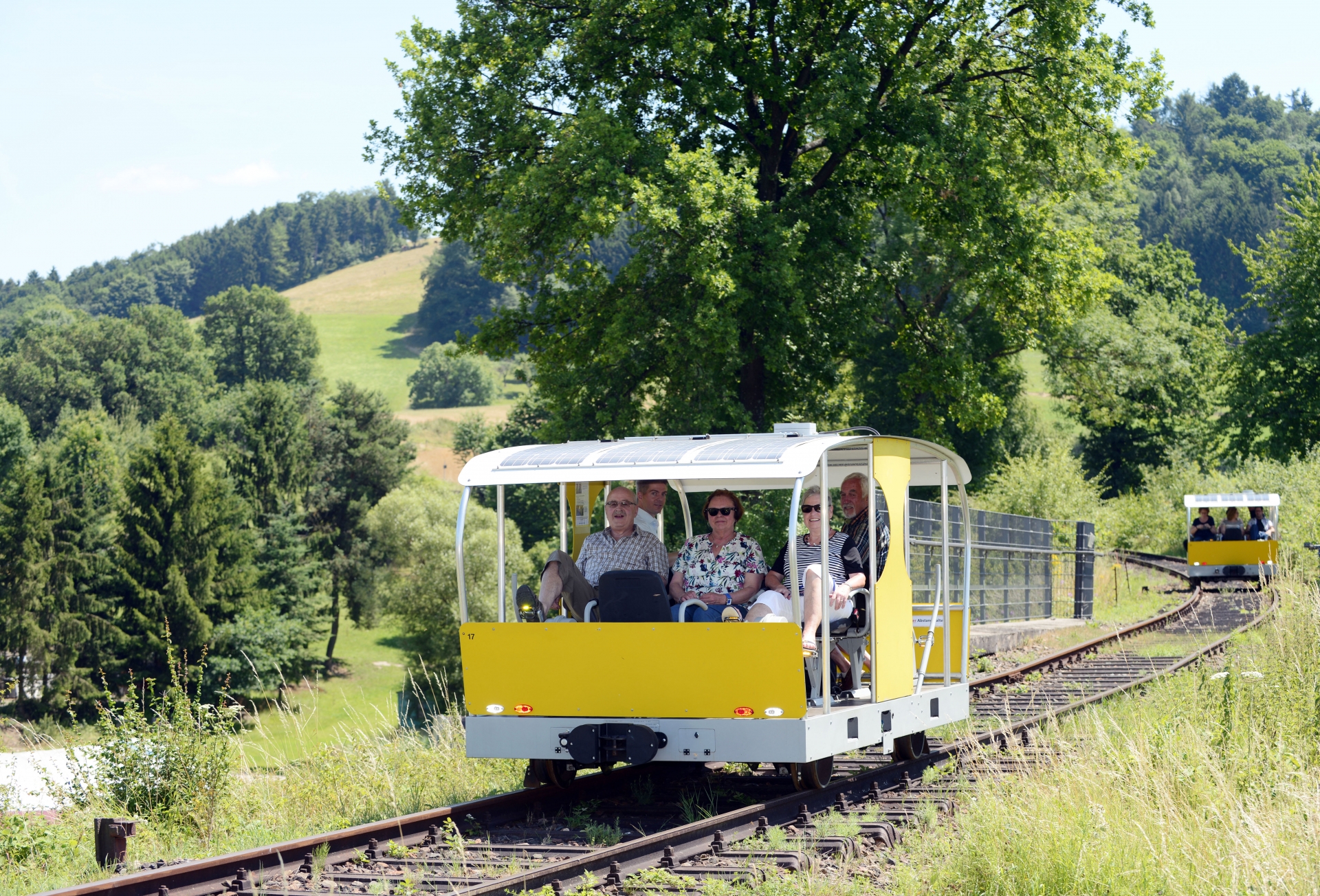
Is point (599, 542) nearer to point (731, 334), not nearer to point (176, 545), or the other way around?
point (731, 334)

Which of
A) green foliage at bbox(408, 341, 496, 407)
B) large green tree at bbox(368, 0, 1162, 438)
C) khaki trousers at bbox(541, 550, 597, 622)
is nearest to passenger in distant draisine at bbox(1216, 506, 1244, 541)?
large green tree at bbox(368, 0, 1162, 438)

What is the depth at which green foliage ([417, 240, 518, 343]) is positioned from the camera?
172m

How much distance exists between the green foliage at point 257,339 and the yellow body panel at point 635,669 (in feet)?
381

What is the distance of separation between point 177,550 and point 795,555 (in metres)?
58.2

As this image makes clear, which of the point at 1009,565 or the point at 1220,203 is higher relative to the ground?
the point at 1220,203

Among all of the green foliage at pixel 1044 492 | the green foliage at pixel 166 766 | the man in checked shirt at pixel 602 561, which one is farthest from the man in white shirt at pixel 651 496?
the green foliage at pixel 1044 492

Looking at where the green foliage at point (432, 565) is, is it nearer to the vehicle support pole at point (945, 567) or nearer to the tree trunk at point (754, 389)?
the tree trunk at point (754, 389)

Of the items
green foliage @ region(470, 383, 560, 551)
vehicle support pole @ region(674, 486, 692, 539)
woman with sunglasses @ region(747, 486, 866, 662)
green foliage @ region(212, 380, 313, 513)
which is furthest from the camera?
green foliage @ region(470, 383, 560, 551)

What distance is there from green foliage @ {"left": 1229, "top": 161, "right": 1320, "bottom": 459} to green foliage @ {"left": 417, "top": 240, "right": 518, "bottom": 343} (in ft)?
413

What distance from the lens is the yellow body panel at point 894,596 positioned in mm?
9992

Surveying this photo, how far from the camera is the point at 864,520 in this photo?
1017 centimetres

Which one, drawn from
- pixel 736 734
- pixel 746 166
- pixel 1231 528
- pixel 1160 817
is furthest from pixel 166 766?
pixel 1231 528

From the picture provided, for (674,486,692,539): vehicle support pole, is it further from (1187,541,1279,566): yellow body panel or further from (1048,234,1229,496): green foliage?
(1048,234,1229,496): green foliage

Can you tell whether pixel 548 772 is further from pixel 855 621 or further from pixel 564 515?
pixel 855 621
